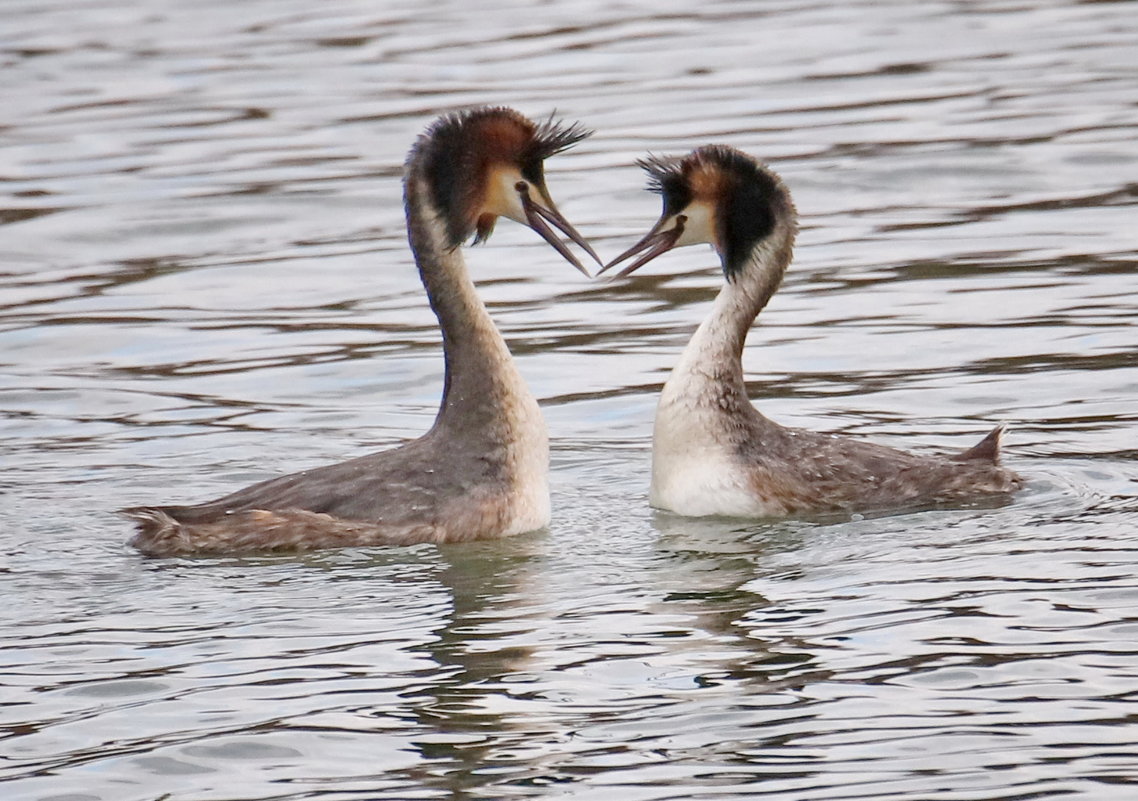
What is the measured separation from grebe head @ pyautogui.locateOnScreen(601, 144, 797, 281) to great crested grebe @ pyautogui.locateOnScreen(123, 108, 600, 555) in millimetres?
592

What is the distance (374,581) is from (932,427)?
149 inches

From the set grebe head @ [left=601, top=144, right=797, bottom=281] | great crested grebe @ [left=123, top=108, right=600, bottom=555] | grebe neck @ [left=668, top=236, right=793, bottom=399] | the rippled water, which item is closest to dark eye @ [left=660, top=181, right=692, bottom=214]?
grebe head @ [left=601, top=144, right=797, bottom=281]

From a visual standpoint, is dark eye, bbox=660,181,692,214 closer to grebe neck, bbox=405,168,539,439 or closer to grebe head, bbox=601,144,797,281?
grebe head, bbox=601,144,797,281

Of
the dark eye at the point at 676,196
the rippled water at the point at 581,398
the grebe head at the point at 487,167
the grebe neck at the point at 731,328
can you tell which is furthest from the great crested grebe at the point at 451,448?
the grebe neck at the point at 731,328

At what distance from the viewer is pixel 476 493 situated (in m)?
9.52

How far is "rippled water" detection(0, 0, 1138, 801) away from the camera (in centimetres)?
705

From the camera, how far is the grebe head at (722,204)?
1036cm

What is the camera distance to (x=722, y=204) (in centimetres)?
1047

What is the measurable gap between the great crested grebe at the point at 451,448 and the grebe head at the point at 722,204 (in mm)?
592

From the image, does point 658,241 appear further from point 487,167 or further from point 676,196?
point 487,167

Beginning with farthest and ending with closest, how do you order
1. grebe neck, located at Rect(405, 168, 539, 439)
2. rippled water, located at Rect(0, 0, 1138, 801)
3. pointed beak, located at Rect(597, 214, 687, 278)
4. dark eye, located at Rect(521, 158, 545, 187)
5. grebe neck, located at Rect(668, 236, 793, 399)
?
pointed beak, located at Rect(597, 214, 687, 278), grebe neck, located at Rect(668, 236, 793, 399), dark eye, located at Rect(521, 158, 545, 187), grebe neck, located at Rect(405, 168, 539, 439), rippled water, located at Rect(0, 0, 1138, 801)

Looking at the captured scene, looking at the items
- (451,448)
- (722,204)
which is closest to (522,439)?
(451,448)

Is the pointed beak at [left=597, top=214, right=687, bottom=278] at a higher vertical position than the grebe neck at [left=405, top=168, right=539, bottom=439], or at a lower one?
higher

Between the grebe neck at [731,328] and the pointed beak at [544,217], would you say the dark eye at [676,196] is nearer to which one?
the grebe neck at [731,328]
